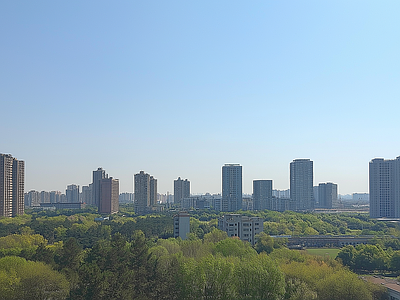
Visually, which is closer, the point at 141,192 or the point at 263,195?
the point at 141,192

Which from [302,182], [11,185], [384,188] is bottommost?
[384,188]

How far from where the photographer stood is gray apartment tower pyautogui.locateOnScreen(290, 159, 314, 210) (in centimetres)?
11381

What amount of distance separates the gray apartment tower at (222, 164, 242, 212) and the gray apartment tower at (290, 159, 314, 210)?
67.6ft

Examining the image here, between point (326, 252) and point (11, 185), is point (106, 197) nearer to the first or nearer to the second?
point (11, 185)

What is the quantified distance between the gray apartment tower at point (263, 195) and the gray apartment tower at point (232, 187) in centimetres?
1122

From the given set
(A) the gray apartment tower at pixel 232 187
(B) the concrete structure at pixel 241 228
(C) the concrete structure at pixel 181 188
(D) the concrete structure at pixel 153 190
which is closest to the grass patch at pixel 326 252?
(B) the concrete structure at pixel 241 228

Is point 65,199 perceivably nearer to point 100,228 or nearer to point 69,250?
point 100,228

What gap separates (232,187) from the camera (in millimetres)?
102438

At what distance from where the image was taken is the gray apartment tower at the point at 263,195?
111688 millimetres

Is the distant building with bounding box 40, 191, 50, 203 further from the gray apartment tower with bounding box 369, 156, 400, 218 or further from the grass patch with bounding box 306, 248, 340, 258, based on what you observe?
the grass patch with bounding box 306, 248, 340, 258

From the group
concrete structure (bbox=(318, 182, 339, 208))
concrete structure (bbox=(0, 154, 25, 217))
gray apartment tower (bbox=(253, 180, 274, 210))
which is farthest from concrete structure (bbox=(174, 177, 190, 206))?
concrete structure (bbox=(0, 154, 25, 217))

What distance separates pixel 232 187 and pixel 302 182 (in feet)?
79.4

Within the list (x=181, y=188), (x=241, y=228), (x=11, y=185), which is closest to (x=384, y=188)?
(x=241, y=228)

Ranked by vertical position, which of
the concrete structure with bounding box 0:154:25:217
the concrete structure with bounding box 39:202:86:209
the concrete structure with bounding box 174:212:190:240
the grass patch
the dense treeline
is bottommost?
the concrete structure with bounding box 39:202:86:209
